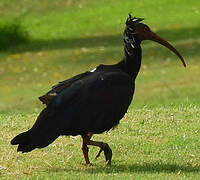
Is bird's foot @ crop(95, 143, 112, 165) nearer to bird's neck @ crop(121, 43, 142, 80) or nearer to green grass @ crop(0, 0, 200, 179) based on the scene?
green grass @ crop(0, 0, 200, 179)

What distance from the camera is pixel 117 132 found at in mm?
9766

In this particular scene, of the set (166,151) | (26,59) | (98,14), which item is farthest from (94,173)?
(98,14)

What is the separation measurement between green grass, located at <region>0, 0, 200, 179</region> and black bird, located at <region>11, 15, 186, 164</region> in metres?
0.35

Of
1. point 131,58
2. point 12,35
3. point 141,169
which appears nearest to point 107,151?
point 141,169

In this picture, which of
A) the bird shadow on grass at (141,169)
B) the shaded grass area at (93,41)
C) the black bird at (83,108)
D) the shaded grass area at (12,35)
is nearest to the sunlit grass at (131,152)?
the bird shadow on grass at (141,169)

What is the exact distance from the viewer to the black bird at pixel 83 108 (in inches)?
304

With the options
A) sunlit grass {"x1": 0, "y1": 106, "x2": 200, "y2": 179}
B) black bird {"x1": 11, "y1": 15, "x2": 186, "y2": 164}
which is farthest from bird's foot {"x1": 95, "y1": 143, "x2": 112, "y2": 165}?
sunlit grass {"x1": 0, "y1": 106, "x2": 200, "y2": 179}

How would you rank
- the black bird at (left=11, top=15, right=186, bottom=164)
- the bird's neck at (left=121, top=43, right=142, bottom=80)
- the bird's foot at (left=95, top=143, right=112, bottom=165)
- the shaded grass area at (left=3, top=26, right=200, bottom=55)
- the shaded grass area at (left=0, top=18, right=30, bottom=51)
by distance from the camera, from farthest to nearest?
the shaded grass area at (left=0, top=18, right=30, bottom=51)
the shaded grass area at (left=3, top=26, right=200, bottom=55)
the bird's neck at (left=121, top=43, right=142, bottom=80)
the bird's foot at (left=95, top=143, right=112, bottom=165)
the black bird at (left=11, top=15, right=186, bottom=164)

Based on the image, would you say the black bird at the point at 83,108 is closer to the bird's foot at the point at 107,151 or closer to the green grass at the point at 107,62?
the bird's foot at the point at 107,151

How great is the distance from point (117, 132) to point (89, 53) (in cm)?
1379

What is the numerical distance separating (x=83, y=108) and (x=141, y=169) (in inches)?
31.0

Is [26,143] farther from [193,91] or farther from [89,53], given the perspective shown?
[89,53]

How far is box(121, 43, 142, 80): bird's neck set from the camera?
8156mm

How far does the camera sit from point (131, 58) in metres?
8.16
